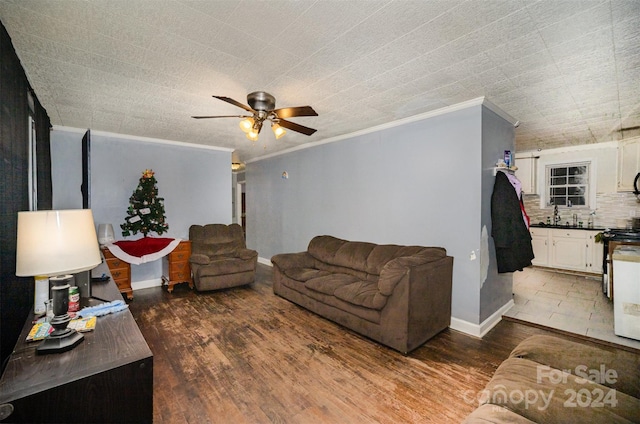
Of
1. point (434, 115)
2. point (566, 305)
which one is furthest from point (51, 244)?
point (566, 305)

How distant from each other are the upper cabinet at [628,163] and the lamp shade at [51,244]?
724 cm

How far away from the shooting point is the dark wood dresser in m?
1.04

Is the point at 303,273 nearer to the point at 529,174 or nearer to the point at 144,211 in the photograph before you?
the point at 144,211

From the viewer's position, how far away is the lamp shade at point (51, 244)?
1232 millimetres

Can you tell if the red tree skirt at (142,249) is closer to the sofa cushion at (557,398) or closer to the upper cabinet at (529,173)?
the sofa cushion at (557,398)

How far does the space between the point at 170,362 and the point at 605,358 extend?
3.06 m

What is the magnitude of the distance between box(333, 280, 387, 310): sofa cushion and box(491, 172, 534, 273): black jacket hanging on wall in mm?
1522

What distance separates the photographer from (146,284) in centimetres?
472

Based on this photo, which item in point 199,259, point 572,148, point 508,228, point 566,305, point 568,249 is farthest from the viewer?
point 572,148

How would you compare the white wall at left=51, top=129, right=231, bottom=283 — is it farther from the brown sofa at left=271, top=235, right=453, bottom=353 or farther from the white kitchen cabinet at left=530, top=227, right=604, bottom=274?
the white kitchen cabinet at left=530, top=227, right=604, bottom=274

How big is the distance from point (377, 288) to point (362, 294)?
0.20 metres

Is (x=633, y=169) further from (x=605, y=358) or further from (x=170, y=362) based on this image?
(x=170, y=362)

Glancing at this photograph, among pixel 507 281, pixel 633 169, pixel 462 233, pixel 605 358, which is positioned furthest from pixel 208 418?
pixel 633 169

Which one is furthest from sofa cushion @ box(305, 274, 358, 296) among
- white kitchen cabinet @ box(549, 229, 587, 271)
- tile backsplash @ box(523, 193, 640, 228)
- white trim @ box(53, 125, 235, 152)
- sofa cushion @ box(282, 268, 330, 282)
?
tile backsplash @ box(523, 193, 640, 228)
